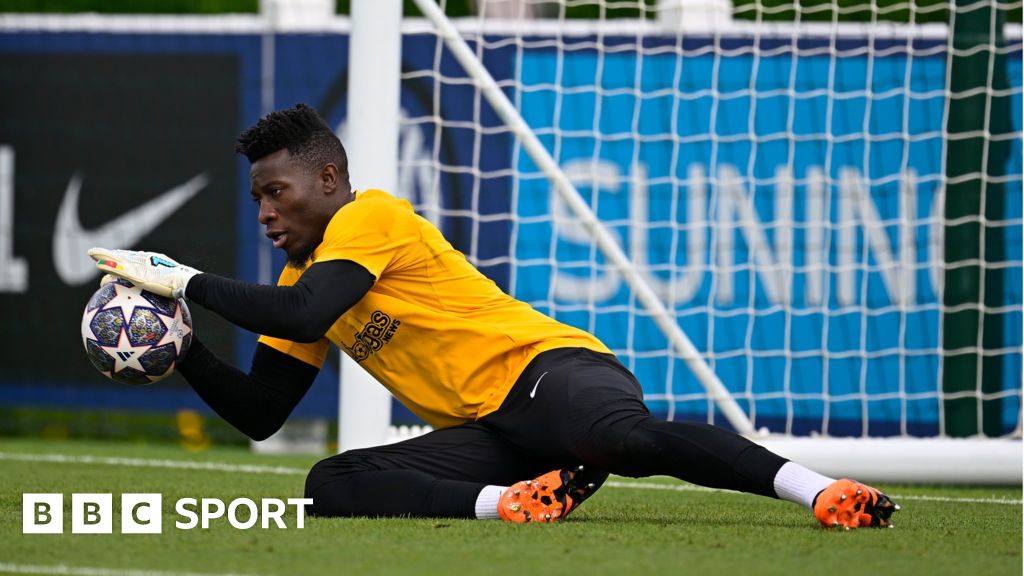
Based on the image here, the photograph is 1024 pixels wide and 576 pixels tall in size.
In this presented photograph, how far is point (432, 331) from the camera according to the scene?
183 inches

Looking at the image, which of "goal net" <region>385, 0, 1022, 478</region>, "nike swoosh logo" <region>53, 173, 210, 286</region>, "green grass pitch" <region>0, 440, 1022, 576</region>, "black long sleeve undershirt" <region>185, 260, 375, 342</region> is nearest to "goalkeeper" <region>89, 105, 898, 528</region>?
"black long sleeve undershirt" <region>185, 260, 375, 342</region>

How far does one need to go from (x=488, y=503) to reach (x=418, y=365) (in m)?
0.50

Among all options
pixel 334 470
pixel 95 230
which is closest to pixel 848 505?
pixel 334 470

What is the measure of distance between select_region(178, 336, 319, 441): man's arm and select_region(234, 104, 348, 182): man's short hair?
61 centimetres

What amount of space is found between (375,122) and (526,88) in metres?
1.96

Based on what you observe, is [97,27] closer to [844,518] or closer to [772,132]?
[772,132]

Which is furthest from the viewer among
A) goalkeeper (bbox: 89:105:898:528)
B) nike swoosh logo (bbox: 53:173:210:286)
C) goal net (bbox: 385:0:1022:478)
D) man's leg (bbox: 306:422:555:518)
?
nike swoosh logo (bbox: 53:173:210:286)

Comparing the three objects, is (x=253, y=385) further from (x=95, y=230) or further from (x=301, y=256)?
(x=95, y=230)

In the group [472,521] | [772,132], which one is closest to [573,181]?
[772,132]

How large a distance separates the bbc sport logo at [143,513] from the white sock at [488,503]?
0.49 m

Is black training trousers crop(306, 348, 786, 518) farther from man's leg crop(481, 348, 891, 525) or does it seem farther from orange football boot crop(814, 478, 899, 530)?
orange football boot crop(814, 478, 899, 530)

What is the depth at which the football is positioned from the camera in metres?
4.49

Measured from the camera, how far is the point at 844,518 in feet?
13.7

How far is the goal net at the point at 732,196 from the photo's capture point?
Answer: 7.83 metres
